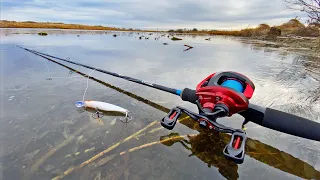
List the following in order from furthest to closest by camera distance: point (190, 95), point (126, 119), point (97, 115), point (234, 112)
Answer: point (97, 115) → point (126, 119) → point (190, 95) → point (234, 112)

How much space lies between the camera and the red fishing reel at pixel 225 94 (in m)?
2.32

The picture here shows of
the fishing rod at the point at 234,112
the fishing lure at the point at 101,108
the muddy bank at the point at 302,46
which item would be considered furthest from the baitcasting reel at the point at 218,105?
the muddy bank at the point at 302,46

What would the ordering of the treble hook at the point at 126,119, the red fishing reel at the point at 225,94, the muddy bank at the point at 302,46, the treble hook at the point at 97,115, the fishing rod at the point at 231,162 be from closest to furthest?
1. the fishing rod at the point at 231,162
2. the red fishing reel at the point at 225,94
3. the treble hook at the point at 126,119
4. the treble hook at the point at 97,115
5. the muddy bank at the point at 302,46

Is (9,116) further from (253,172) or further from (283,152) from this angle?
(283,152)

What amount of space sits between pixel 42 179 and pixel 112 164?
0.70 metres

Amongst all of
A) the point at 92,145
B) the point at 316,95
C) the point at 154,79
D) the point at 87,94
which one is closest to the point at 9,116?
the point at 87,94

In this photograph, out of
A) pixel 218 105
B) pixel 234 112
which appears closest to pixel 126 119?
pixel 218 105

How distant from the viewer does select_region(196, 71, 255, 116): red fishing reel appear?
7.62 feet

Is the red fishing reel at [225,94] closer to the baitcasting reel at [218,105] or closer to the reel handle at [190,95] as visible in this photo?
the baitcasting reel at [218,105]

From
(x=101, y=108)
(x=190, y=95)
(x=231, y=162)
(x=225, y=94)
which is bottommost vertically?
(x=231, y=162)

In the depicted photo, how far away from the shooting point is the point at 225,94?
92.0 inches

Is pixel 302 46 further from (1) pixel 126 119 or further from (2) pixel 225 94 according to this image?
(1) pixel 126 119

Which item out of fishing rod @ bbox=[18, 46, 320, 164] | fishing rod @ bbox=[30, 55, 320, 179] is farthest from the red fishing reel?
fishing rod @ bbox=[30, 55, 320, 179]

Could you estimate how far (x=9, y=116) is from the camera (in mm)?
3318
